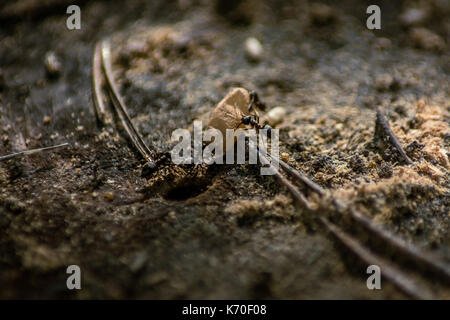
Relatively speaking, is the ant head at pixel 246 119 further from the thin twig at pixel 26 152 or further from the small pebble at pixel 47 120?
the small pebble at pixel 47 120

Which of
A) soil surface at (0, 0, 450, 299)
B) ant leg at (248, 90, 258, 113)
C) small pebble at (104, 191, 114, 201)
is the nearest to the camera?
soil surface at (0, 0, 450, 299)

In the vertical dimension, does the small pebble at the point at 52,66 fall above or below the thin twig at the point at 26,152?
above

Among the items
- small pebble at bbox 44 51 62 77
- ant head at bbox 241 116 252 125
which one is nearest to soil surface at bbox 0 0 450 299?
small pebble at bbox 44 51 62 77

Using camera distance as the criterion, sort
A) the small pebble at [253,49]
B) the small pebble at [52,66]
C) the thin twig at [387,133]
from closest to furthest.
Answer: the thin twig at [387,133]
the small pebble at [52,66]
the small pebble at [253,49]

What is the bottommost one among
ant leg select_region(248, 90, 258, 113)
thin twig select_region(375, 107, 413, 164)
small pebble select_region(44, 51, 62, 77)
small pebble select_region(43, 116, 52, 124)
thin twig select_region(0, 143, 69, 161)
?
thin twig select_region(0, 143, 69, 161)

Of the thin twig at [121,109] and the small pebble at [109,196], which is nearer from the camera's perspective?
the small pebble at [109,196]

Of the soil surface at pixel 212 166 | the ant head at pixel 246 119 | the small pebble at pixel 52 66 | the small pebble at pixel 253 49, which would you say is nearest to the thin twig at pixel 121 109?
the soil surface at pixel 212 166

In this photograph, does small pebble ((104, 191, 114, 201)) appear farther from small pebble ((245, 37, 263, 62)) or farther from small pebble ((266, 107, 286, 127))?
small pebble ((245, 37, 263, 62))
